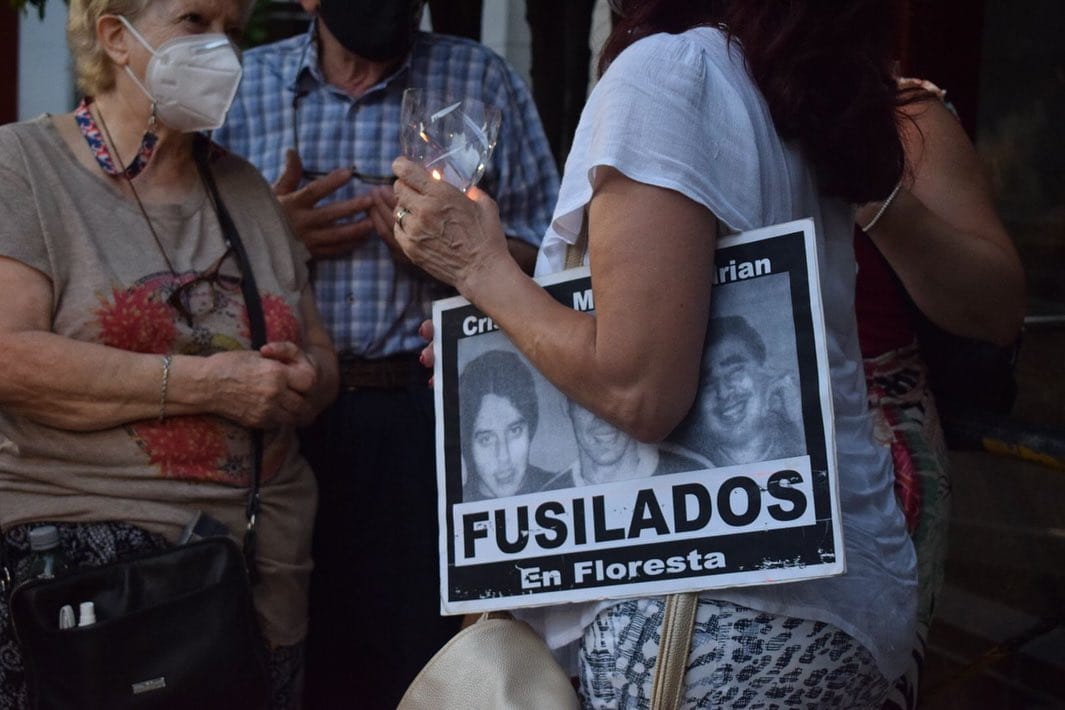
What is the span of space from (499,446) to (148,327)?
3.71 feet

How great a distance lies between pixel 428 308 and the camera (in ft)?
10.8

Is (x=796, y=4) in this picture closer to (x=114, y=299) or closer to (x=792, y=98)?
(x=792, y=98)

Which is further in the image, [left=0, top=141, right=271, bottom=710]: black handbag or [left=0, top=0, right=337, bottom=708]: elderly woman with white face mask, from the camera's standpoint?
[left=0, top=0, right=337, bottom=708]: elderly woman with white face mask

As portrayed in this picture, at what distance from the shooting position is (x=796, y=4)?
5.35ft

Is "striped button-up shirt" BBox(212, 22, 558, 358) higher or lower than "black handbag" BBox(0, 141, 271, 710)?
higher

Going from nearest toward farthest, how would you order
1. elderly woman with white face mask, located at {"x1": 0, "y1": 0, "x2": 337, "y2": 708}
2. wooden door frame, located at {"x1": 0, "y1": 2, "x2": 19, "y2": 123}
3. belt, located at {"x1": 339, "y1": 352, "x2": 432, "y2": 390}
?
elderly woman with white face mask, located at {"x1": 0, "y1": 0, "x2": 337, "y2": 708} < belt, located at {"x1": 339, "y1": 352, "x2": 432, "y2": 390} < wooden door frame, located at {"x1": 0, "y1": 2, "x2": 19, "y2": 123}

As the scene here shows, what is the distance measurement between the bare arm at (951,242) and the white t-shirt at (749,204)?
292 mm

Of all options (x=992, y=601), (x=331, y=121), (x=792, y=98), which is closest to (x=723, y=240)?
(x=792, y=98)

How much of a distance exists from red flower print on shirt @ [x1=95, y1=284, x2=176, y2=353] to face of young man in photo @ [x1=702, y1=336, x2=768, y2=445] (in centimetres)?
138

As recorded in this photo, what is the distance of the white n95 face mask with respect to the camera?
2.72 meters

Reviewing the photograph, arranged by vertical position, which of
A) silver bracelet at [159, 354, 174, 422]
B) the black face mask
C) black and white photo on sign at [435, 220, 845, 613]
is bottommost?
black and white photo on sign at [435, 220, 845, 613]

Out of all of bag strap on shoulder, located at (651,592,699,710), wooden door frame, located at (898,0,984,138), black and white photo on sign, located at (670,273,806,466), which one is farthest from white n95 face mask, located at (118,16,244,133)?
wooden door frame, located at (898,0,984,138)

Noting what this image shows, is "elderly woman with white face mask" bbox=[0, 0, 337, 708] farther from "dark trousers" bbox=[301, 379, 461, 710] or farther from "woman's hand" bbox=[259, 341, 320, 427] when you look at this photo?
"dark trousers" bbox=[301, 379, 461, 710]

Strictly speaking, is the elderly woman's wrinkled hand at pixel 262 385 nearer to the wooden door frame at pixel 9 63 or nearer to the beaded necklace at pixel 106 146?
the beaded necklace at pixel 106 146
